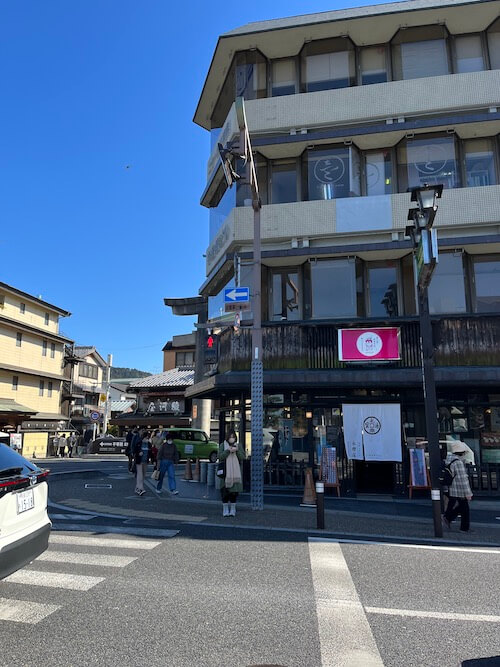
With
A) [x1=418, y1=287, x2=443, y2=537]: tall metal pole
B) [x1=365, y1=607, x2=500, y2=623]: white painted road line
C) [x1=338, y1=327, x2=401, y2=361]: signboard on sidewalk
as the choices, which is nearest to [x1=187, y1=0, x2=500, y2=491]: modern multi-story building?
[x1=338, y1=327, x2=401, y2=361]: signboard on sidewalk

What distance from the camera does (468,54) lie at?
16.5 metres

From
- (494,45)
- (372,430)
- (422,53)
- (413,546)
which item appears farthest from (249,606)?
(494,45)

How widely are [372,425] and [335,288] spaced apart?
4.78 meters

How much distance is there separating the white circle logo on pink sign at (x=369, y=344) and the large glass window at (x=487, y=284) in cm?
342

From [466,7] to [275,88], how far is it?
262 inches

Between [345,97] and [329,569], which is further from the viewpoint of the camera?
[345,97]

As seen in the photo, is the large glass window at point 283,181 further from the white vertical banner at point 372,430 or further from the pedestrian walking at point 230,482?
the pedestrian walking at point 230,482

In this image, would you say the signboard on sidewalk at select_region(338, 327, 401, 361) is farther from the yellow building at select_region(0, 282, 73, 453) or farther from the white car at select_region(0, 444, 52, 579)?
the yellow building at select_region(0, 282, 73, 453)

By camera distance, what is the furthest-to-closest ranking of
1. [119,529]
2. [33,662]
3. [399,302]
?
1. [399,302]
2. [119,529]
3. [33,662]

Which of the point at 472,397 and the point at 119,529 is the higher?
the point at 472,397

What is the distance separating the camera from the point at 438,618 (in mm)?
4598

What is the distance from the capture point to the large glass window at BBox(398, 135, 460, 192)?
1593cm

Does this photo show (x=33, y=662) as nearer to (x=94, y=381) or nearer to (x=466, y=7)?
(x=466, y=7)

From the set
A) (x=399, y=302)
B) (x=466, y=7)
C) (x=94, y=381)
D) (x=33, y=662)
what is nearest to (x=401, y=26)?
(x=466, y=7)
